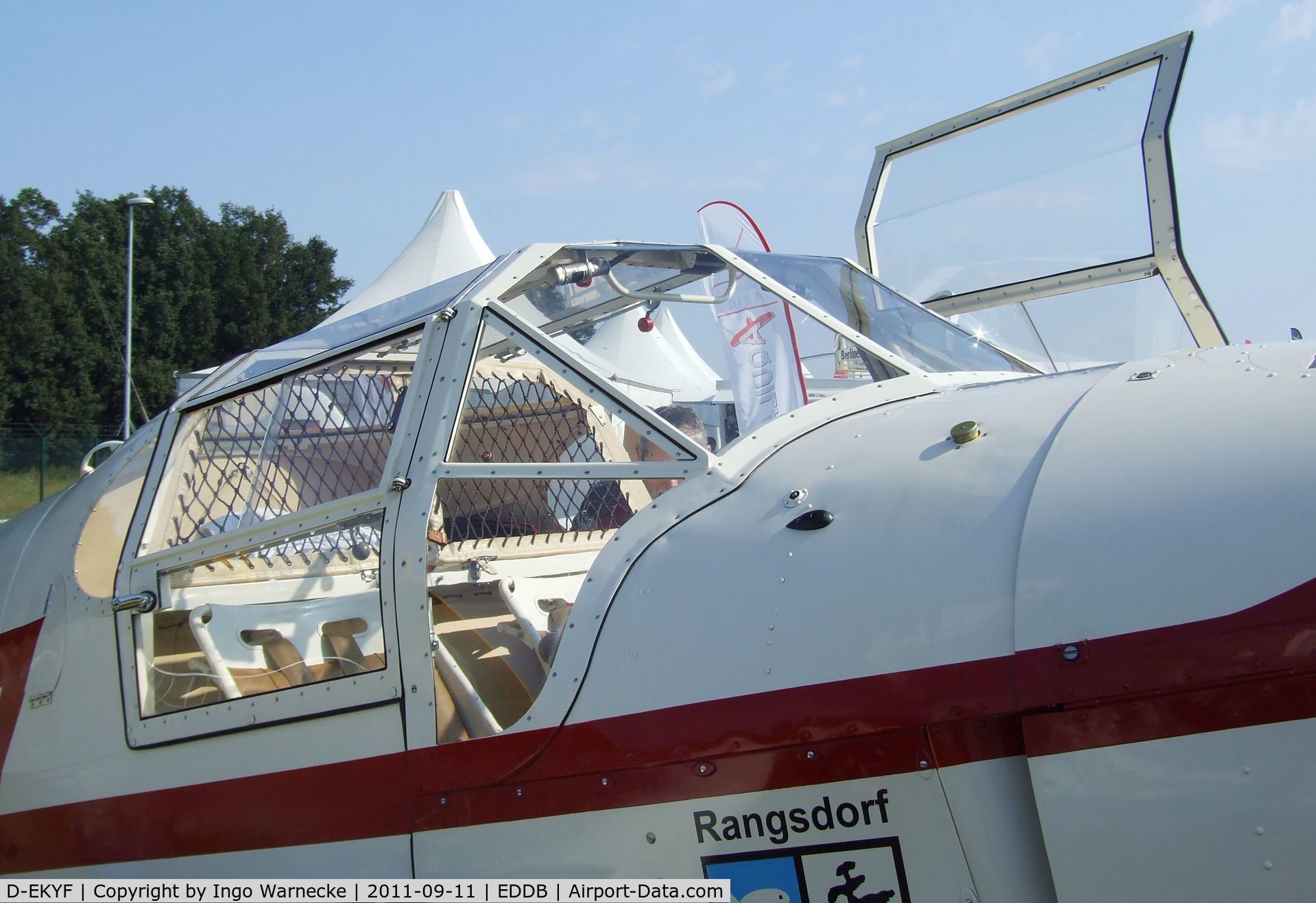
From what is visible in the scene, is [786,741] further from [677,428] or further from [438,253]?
[438,253]

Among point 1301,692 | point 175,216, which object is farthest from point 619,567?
point 175,216

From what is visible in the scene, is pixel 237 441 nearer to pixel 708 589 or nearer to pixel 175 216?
pixel 708 589

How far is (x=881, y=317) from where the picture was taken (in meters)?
3.35

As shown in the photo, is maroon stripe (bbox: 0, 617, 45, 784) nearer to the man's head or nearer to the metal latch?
the metal latch

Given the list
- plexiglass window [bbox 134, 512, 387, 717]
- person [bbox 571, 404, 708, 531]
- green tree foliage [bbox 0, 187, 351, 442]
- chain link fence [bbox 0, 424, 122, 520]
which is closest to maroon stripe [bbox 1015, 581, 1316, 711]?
person [bbox 571, 404, 708, 531]

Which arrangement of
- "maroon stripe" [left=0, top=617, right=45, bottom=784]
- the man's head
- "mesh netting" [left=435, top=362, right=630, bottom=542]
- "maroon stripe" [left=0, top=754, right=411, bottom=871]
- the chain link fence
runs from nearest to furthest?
"maroon stripe" [left=0, top=754, right=411, bottom=871] → the man's head → "maroon stripe" [left=0, top=617, right=45, bottom=784] → "mesh netting" [left=435, top=362, right=630, bottom=542] → the chain link fence

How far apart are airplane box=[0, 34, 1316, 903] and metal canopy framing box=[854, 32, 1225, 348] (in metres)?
1.38

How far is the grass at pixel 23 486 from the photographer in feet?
68.2

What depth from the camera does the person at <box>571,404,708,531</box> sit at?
2.48 meters

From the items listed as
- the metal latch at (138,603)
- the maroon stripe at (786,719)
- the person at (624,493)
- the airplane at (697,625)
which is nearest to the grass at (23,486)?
the airplane at (697,625)

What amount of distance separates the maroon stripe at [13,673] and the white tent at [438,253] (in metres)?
13.6

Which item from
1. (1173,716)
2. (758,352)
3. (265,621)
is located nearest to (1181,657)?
(1173,716)

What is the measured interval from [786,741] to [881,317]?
6.04 ft

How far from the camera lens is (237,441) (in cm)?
314
